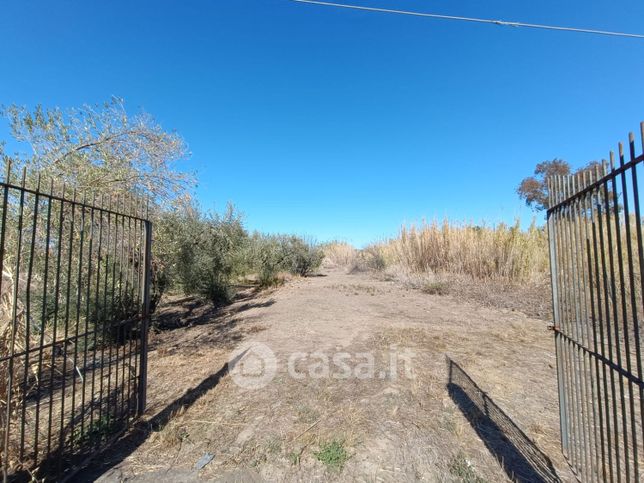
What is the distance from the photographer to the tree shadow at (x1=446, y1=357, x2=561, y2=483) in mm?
2135

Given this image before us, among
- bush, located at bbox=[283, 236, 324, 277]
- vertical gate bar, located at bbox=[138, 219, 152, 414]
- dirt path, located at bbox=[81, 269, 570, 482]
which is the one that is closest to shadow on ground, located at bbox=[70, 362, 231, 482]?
dirt path, located at bbox=[81, 269, 570, 482]

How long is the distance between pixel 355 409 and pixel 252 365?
1657 mm

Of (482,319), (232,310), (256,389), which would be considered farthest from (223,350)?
(482,319)

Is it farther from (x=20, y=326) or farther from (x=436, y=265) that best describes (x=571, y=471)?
(x=436, y=265)

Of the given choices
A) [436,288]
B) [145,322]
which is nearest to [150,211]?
[145,322]

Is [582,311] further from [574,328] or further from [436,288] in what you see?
[436,288]

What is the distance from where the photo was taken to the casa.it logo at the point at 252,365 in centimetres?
362

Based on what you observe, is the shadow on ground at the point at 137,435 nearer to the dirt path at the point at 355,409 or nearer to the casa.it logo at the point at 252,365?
the dirt path at the point at 355,409

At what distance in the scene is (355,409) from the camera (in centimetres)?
293

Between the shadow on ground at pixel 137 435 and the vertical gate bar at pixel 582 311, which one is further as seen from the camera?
the shadow on ground at pixel 137 435

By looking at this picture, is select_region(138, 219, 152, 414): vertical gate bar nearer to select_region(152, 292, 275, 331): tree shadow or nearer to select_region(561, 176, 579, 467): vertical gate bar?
select_region(561, 176, 579, 467): vertical gate bar

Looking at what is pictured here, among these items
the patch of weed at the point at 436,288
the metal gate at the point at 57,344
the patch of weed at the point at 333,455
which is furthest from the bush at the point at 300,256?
the patch of weed at the point at 333,455

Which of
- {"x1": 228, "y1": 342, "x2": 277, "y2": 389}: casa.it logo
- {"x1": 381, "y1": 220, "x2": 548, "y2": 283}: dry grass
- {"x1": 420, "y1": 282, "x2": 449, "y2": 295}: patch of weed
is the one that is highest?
{"x1": 381, "y1": 220, "x2": 548, "y2": 283}: dry grass

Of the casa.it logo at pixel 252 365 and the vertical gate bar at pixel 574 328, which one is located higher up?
the vertical gate bar at pixel 574 328
